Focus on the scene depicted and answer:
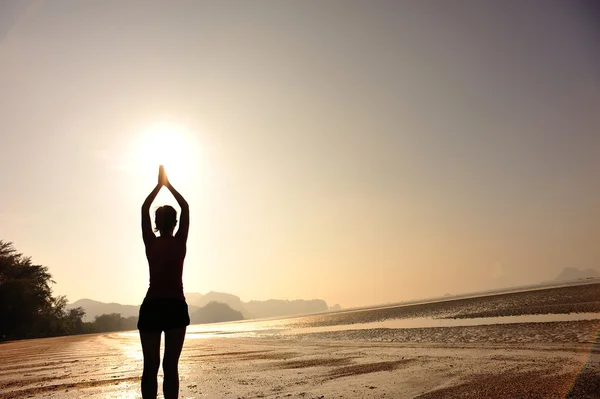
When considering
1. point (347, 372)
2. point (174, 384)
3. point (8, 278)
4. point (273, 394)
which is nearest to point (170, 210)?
point (174, 384)

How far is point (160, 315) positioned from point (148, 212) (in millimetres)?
1206

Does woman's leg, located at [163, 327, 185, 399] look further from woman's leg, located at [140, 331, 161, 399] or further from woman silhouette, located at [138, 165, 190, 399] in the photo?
woman's leg, located at [140, 331, 161, 399]

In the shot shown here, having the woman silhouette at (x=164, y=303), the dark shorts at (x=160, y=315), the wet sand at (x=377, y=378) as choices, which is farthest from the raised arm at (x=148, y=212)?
the wet sand at (x=377, y=378)

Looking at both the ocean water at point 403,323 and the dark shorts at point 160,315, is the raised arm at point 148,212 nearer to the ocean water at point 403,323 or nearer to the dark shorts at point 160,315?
the dark shorts at point 160,315

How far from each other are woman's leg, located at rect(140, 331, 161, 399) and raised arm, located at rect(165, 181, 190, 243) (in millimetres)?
1069

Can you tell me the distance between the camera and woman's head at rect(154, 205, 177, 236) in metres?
4.19

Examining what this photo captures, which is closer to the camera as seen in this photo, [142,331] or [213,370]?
[142,331]

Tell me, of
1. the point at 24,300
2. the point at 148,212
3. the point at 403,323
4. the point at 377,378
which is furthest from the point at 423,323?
the point at 24,300

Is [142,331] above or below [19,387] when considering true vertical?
above

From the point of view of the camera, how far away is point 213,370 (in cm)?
1063

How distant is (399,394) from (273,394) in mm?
2327

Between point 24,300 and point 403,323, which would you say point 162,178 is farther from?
point 24,300

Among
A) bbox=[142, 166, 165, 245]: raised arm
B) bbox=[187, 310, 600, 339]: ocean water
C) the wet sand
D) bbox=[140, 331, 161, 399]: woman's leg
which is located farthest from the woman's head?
bbox=[187, 310, 600, 339]: ocean water

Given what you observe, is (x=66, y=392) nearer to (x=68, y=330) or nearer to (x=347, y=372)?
(x=347, y=372)
